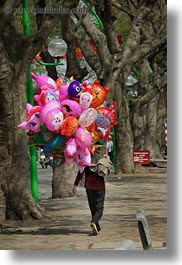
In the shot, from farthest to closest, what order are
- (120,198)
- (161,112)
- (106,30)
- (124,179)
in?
(161,112) → (124,179) → (106,30) → (120,198)

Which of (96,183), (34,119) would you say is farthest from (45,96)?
(96,183)

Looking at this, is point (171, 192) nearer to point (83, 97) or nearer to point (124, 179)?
point (83, 97)

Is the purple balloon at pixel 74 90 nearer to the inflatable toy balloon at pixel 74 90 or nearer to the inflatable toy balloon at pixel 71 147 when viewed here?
the inflatable toy balloon at pixel 74 90

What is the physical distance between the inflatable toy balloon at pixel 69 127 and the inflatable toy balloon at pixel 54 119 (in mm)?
45

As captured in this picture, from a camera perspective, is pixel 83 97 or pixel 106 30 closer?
pixel 83 97

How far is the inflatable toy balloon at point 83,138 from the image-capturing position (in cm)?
857

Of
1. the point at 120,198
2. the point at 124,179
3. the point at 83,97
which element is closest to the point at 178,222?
the point at 83,97

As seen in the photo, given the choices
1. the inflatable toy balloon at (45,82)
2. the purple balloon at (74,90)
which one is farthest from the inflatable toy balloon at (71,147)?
the inflatable toy balloon at (45,82)

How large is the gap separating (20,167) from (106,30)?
5154 millimetres

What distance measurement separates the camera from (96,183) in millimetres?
9836

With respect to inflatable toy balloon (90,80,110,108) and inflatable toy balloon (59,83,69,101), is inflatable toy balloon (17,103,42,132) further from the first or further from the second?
inflatable toy balloon (90,80,110,108)

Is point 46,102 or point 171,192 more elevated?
point 46,102

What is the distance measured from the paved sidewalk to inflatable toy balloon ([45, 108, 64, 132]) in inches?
49.7

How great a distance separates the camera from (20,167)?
1119 centimetres
